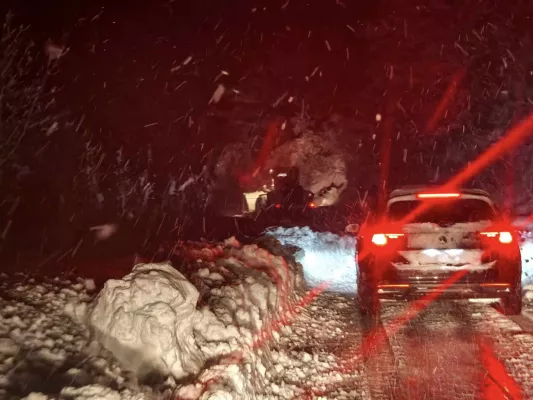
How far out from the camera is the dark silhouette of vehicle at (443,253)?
6867 millimetres

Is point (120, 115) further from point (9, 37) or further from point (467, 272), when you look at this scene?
point (467, 272)

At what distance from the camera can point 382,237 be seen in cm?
711

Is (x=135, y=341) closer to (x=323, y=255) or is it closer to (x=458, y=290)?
(x=458, y=290)

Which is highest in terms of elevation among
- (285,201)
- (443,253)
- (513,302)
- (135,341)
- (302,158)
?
(302,158)

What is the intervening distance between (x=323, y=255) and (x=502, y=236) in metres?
8.46

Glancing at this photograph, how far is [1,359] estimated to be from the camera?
13.2 ft

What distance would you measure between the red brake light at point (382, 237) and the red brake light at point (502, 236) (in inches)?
41.5

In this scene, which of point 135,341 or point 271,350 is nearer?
point 135,341

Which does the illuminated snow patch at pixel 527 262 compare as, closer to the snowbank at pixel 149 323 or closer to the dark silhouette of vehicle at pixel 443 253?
the dark silhouette of vehicle at pixel 443 253

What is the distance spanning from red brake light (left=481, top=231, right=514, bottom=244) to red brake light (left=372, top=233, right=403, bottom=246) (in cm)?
105

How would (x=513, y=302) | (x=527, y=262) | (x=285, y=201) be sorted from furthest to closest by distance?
(x=285, y=201) → (x=527, y=262) → (x=513, y=302)

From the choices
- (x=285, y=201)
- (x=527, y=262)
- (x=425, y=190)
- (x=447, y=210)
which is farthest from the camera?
(x=285, y=201)

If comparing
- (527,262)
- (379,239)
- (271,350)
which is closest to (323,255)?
(527,262)

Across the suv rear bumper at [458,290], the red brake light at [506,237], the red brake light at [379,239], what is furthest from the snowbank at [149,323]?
the red brake light at [506,237]
